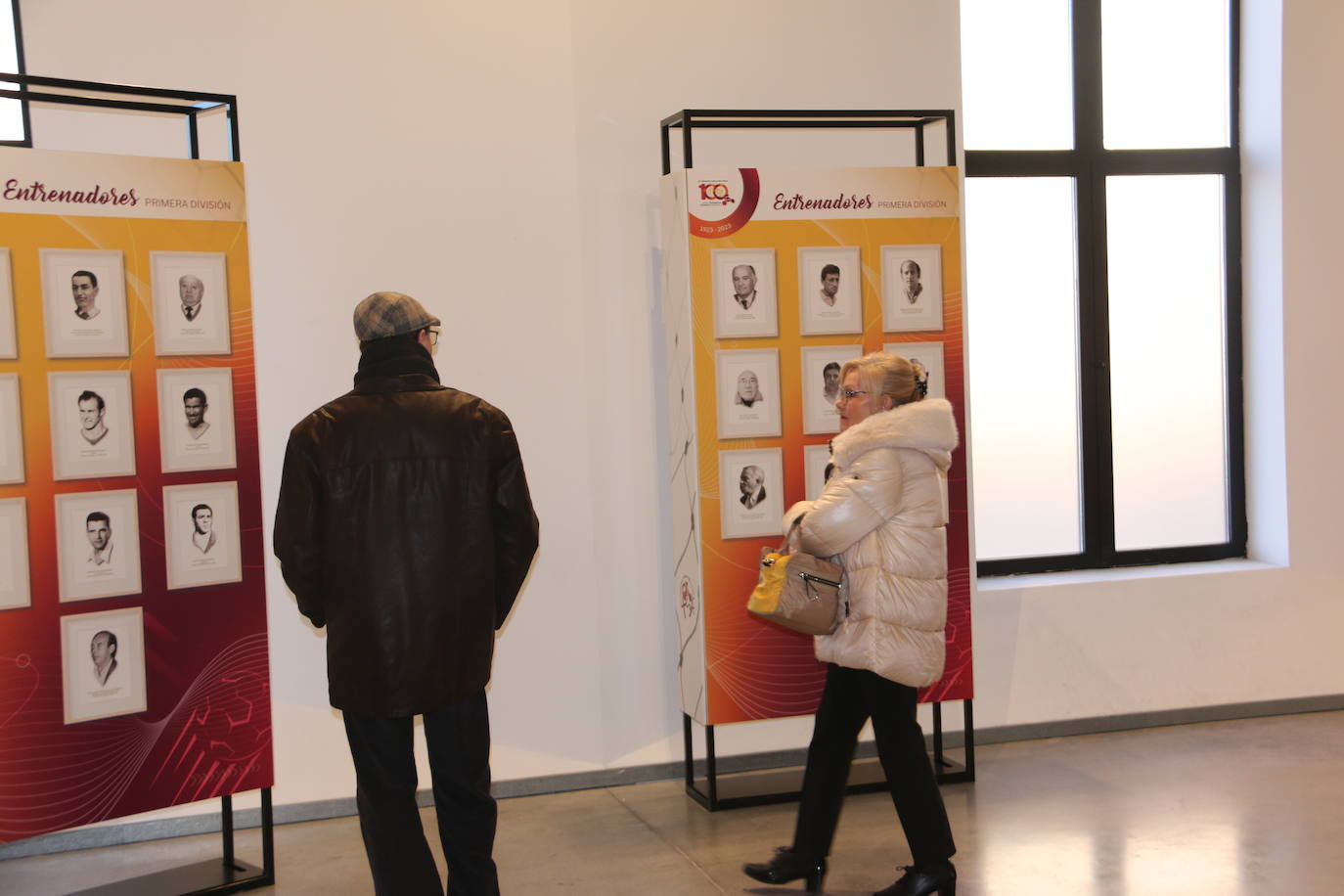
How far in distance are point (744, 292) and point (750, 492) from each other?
0.73 meters

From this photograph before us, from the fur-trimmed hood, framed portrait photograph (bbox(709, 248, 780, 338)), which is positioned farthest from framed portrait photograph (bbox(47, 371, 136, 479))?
the fur-trimmed hood

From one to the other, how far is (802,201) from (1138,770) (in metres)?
2.60

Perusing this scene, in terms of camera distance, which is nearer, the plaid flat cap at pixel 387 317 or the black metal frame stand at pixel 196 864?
the plaid flat cap at pixel 387 317

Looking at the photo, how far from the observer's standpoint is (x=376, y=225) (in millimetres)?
4855

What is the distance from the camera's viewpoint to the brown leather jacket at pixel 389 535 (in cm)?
320

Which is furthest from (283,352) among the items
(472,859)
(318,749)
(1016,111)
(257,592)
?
(1016,111)

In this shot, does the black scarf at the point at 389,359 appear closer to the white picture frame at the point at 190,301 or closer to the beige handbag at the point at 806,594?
the white picture frame at the point at 190,301

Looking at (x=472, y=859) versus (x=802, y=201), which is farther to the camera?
(x=802, y=201)

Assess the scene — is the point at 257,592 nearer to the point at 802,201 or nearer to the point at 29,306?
the point at 29,306

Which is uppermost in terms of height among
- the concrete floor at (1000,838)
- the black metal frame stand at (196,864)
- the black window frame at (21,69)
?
the black window frame at (21,69)

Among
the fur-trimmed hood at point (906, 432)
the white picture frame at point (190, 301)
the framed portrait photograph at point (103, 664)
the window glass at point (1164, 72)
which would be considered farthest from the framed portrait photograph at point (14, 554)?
the window glass at point (1164, 72)

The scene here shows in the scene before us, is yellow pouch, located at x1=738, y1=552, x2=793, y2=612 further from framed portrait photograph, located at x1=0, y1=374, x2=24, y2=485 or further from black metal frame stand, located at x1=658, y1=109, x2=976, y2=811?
framed portrait photograph, located at x1=0, y1=374, x2=24, y2=485

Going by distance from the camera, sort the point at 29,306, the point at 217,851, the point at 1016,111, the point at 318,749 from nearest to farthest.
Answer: the point at 29,306 → the point at 217,851 → the point at 318,749 → the point at 1016,111

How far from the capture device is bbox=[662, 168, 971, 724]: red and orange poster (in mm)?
4625
